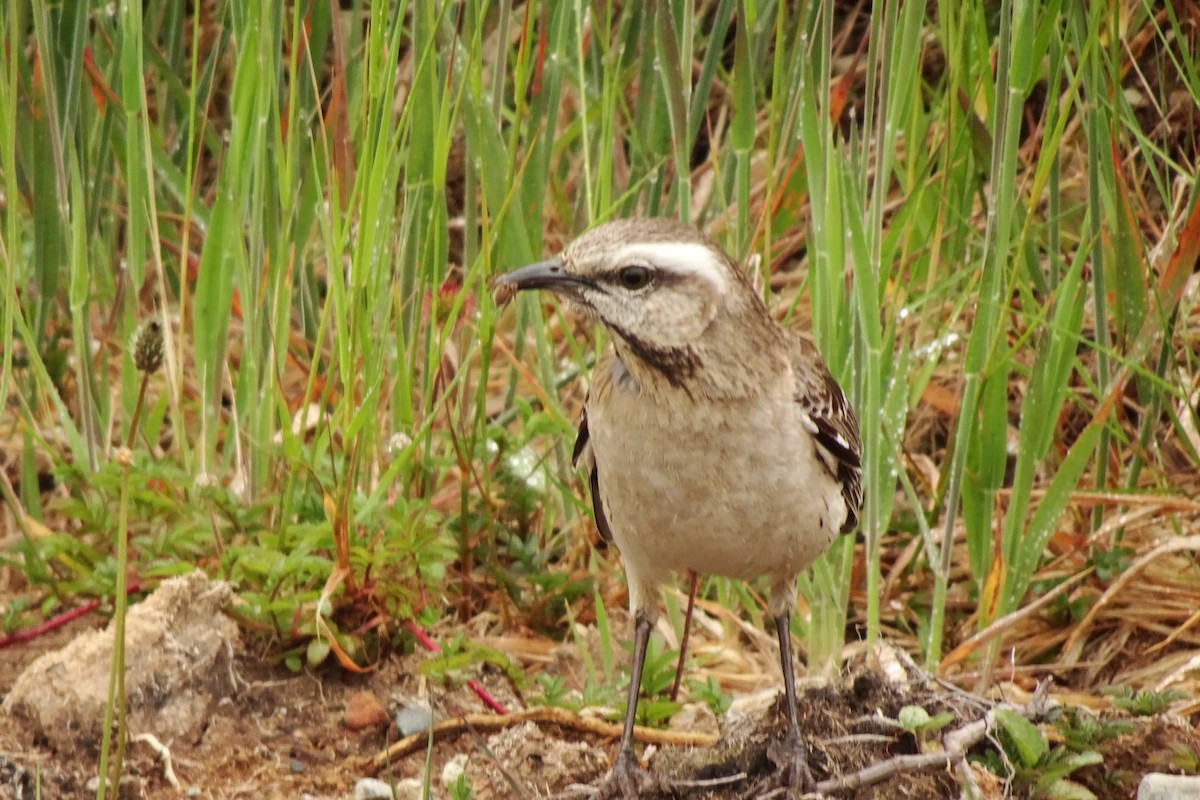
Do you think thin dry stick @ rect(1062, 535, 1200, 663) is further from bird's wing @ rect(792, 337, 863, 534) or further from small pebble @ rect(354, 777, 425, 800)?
small pebble @ rect(354, 777, 425, 800)

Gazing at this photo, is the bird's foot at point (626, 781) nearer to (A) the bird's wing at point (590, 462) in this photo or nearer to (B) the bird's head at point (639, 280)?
(A) the bird's wing at point (590, 462)

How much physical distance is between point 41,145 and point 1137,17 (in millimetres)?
3119

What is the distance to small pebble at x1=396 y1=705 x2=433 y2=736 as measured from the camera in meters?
3.65

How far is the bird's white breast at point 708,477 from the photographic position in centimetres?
298

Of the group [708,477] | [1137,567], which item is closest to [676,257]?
[708,477]

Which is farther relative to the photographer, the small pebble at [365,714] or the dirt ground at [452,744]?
the small pebble at [365,714]

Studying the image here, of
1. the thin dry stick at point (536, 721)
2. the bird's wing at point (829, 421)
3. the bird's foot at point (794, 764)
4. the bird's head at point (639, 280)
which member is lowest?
the thin dry stick at point (536, 721)

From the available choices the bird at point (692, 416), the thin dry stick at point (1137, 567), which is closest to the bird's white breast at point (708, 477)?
the bird at point (692, 416)

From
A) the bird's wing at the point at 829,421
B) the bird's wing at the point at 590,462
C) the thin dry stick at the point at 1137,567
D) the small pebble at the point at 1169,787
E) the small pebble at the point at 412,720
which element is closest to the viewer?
the small pebble at the point at 1169,787

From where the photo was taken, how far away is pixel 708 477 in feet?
9.84

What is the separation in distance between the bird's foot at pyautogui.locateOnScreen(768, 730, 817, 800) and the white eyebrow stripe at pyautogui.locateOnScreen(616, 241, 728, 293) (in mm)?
898

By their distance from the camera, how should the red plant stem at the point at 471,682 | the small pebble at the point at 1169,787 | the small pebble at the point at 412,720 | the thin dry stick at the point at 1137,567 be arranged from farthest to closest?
the thin dry stick at the point at 1137,567 < the red plant stem at the point at 471,682 < the small pebble at the point at 412,720 < the small pebble at the point at 1169,787

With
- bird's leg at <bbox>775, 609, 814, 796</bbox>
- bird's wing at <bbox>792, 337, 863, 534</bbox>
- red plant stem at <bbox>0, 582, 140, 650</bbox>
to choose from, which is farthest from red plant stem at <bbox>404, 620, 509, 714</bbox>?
bird's wing at <bbox>792, 337, 863, 534</bbox>

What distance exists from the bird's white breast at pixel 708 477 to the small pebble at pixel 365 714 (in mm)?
911
